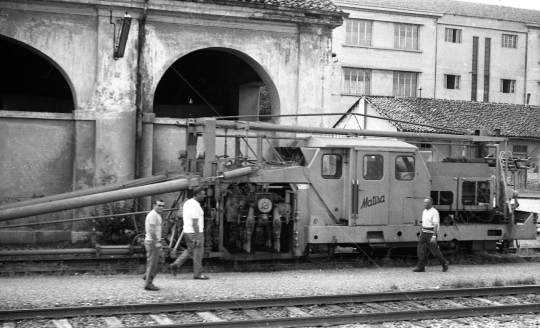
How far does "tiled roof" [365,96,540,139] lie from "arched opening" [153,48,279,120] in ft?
36.4

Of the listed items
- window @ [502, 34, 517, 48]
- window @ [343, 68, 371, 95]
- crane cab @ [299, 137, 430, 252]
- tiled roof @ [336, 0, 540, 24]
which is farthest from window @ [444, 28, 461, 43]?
crane cab @ [299, 137, 430, 252]

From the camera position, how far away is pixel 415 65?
43.5 meters

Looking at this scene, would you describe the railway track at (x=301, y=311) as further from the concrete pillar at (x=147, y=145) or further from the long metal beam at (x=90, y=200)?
the concrete pillar at (x=147, y=145)

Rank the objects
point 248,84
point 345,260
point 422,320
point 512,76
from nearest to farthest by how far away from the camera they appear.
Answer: point 422,320, point 345,260, point 248,84, point 512,76

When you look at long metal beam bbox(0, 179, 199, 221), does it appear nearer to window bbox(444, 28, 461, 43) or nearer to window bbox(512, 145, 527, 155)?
window bbox(512, 145, 527, 155)

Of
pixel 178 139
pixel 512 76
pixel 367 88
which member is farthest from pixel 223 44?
pixel 512 76

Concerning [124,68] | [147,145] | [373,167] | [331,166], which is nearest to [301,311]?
[331,166]

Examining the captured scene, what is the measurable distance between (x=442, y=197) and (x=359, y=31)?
28632 mm

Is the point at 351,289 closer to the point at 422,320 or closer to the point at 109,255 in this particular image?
the point at 422,320

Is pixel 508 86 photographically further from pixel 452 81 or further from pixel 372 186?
pixel 372 186

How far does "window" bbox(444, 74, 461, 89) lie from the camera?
4512 cm

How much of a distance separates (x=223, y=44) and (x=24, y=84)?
9.51 metres

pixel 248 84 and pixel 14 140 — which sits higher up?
pixel 248 84

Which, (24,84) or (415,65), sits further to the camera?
(415,65)
